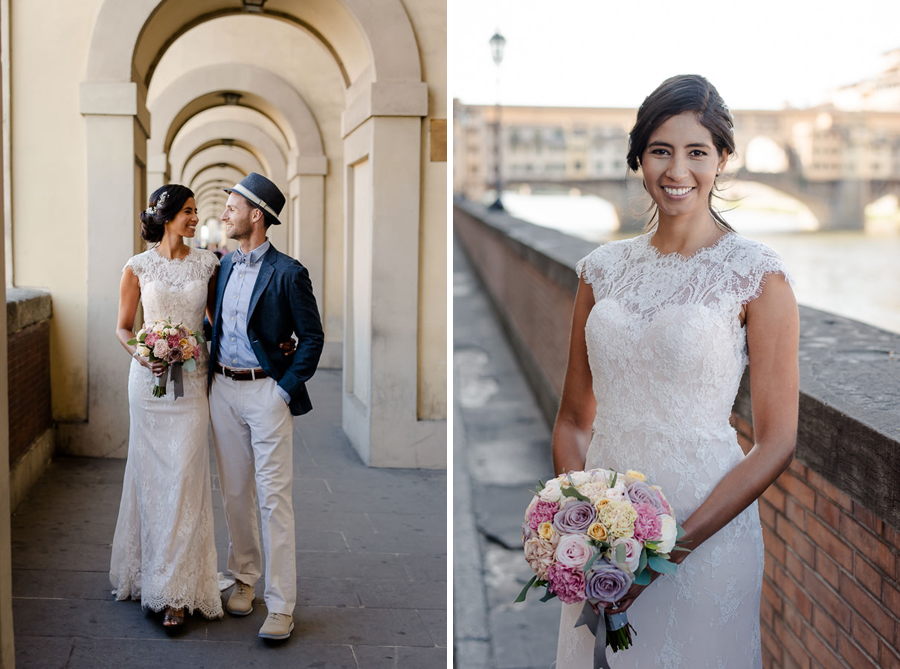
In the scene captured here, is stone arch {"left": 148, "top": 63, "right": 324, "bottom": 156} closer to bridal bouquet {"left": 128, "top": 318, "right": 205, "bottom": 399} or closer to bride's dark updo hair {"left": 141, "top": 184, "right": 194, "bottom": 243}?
bride's dark updo hair {"left": 141, "top": 184, "right": 194, "bottom": 243}

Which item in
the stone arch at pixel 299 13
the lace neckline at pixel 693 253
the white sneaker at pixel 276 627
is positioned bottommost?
the white sneaker at pixel 276 627

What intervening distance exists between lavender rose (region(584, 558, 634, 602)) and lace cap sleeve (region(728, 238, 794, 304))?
68cm

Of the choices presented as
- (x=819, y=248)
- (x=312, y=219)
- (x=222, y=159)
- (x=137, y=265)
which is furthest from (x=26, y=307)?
(x=819, y=248)

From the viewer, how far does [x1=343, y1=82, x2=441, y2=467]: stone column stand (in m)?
7.41

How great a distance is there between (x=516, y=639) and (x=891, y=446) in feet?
9.07

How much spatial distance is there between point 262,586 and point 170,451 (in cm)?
99

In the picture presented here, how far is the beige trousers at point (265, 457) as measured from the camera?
4.02 meters

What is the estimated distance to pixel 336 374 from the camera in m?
10.8

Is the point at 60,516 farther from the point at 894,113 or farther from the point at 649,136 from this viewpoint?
the point at 894,113

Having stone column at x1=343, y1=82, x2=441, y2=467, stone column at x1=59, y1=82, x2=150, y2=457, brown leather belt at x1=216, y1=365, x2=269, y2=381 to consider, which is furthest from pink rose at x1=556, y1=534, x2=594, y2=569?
stone column at x1=343, y1=82, x2=441, y2=467

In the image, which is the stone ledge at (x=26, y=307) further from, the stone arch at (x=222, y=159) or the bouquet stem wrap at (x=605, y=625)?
the stone arch at (x=222, y=159)

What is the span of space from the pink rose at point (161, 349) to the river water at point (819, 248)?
2097 cm

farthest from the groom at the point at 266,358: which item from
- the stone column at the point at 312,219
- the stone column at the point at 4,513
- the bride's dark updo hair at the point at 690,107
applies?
the stone column at the point at 312,219

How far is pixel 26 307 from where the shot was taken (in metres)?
5.93
